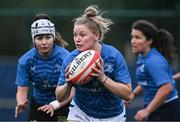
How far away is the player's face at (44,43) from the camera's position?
8430mm

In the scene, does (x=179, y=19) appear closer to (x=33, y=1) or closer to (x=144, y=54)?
(x=144, y=54)

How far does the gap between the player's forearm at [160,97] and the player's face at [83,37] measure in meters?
1.74

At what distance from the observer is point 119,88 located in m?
7.10

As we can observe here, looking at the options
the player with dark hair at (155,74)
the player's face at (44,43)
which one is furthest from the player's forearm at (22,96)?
the player with dark hair at (155,74)

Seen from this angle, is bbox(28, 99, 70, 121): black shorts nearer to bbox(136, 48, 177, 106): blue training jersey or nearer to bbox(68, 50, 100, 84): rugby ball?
bbox(136, 48, 177, 106): blue training jersey

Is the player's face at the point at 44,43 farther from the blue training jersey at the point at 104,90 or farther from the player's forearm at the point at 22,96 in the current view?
the blue training jersey at the point at 104,90

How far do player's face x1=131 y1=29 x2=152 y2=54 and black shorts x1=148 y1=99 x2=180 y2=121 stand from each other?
29.9 inches

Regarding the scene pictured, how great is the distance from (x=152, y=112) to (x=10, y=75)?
5155 millimetres

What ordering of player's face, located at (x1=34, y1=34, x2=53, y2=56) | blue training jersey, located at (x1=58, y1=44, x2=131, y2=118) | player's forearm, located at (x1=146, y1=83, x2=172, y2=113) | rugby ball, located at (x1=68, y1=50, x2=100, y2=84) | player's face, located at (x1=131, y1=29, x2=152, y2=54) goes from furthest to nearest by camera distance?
player's face, located at (x1=131, y1=29, x2=152, y2=54)
player's forearm, located at (x1=146, y1=83, x2=172, y2=113)
player's face, located at (x1=34, y1=34, x2=53, y2=56)
blue training jersey, located at (x1=58, y1=44, x2=131, y2=118)
rugby ball, located at (x1=68, y1=50, x2=100, y2=84)

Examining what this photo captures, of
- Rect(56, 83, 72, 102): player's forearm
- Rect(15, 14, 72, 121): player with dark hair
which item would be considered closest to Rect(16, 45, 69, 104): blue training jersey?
Rect(15, 14, 72, 121): player with dark hair

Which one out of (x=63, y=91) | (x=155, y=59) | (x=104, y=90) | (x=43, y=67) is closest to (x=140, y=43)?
(x=155, y=59)

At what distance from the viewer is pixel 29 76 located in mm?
8711

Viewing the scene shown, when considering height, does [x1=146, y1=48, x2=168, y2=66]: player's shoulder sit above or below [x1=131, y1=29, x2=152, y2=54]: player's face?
below

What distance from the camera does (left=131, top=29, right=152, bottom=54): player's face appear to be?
30.3 ft
